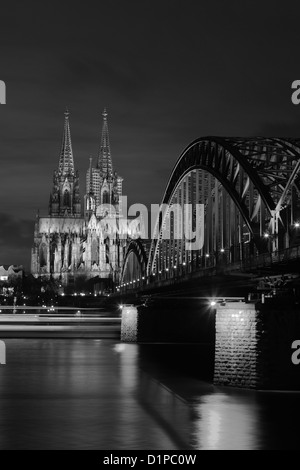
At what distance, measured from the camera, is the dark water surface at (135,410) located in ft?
96.2

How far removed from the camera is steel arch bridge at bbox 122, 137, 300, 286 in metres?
→ 59.7

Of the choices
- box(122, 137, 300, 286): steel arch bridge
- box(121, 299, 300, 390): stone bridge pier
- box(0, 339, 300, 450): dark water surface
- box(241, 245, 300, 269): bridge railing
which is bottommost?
box(0, 339, 300, 450): dark water surface

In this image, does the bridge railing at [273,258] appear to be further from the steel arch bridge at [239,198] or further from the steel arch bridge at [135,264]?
the steel arch bridge at [135,264]

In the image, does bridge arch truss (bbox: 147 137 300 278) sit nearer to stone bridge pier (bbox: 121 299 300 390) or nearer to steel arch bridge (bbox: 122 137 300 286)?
steel arch bridge (bbox: 122 137 300 286)

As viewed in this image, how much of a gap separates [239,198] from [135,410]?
34.1 meters

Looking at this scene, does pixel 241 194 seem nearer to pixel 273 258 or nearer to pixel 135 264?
pixel 273 258

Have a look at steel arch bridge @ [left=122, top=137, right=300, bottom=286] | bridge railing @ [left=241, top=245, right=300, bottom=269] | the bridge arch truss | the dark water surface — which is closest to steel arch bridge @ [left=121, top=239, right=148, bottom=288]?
steel arch bridge @ [left=122, top=137, right=300, bottom=286]

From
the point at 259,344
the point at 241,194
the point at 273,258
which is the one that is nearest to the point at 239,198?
the point at 241,194

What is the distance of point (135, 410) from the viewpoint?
119 feet

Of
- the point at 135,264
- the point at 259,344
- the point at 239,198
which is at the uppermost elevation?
the point at 135,264

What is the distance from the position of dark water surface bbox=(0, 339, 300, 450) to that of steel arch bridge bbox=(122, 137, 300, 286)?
30.6 ft

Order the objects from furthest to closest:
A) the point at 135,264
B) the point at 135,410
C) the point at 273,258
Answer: the point at 135,264 < the point at 273,258 < the point at 135,410

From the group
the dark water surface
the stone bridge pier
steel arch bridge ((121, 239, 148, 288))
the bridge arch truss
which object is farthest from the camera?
steel arch bridge ((121, 239, 148, 288))
